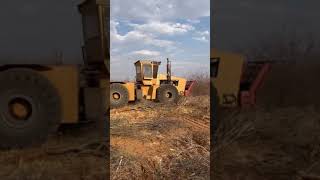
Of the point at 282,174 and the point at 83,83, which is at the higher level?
the point at 83,83

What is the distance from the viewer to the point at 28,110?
181 inches

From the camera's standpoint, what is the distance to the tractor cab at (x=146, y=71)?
13130 millimetres

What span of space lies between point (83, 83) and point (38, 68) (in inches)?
20.9

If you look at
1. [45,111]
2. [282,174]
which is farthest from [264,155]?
[45,111]

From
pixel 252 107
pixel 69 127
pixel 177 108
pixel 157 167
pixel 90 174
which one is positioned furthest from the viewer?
pixel 177 108

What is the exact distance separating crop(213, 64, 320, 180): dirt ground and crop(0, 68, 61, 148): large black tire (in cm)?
192

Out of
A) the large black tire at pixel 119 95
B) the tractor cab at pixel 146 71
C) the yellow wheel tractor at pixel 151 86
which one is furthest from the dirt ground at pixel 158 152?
the tractor cab at pixel 146 71

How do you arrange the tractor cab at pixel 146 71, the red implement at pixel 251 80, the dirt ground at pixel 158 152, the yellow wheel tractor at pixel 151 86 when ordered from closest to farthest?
the dirt ground at pixel 158 152, the red implement at pixel 251 80, the yellow wheel tractor at pixel 151 86, the tractor cab at pixel 146 71

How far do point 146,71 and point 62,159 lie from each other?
8753 millimetres

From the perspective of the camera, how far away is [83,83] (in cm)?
470

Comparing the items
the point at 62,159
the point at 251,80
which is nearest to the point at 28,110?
the point at 62,159

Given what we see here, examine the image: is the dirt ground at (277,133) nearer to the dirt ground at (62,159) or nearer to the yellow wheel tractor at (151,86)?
the dirt ground at (62,159)

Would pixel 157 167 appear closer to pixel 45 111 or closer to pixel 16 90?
pixel 45 111

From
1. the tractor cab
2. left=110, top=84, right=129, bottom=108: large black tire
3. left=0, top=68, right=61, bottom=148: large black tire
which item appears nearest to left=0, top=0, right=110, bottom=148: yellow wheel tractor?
left=0, top=68, right=61, bottom=148: large black tire
